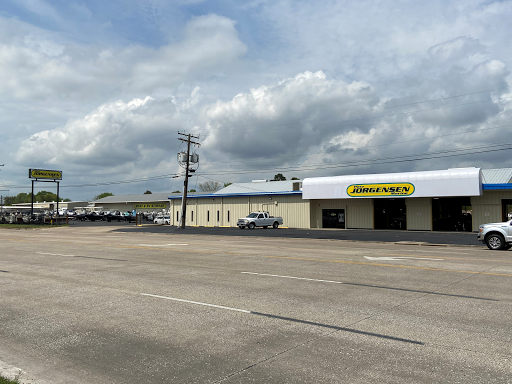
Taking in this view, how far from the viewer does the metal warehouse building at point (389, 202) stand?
36.1 meters

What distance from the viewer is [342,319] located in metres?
7.06

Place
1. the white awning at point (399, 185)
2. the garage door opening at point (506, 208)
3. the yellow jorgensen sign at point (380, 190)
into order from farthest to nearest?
the yellow jorgensen sign at point (380, 190), the garage door opening at point (506, 208), the white awning at point (399, 185)

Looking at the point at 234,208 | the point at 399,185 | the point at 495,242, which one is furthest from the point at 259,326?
the point at 234,208

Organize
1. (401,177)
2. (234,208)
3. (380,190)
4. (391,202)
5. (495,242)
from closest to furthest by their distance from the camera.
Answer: (495,242) < (401,177) < (380,190) < (391,202) < (234,208)

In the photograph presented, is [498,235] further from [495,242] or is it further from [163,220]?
[163,220]

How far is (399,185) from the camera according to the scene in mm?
38781

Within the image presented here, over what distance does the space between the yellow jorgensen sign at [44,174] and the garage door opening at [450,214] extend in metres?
62.5

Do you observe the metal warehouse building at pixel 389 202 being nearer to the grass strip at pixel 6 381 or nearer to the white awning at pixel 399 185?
the white awning at pixel 399 185

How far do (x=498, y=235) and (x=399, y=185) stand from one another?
1900 centimetres

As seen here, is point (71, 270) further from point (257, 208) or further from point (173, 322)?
point (257, 208)

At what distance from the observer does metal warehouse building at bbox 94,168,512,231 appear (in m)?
36.1

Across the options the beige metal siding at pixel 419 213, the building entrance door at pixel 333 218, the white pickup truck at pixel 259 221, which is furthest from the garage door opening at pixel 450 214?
the white pickup truck at pixel 259 221

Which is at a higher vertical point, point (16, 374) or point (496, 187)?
point (496, 187)

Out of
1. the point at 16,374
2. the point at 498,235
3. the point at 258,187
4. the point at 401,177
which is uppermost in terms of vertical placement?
the point at 258,187
